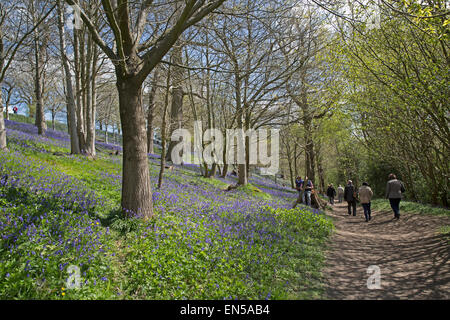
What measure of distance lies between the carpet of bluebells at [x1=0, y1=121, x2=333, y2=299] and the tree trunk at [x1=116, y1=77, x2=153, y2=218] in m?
0.41

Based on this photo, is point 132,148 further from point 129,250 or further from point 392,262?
point 392,262

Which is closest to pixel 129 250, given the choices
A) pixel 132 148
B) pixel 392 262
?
pixel 132 148

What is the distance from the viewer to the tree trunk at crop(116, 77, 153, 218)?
20.4 ft

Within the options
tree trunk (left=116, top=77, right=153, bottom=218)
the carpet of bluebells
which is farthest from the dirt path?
tree trunk (left=116, top=77, right=153, bottom=218)

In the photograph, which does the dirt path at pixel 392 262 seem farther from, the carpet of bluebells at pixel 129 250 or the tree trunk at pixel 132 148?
the tree trunk at pixel 132 148

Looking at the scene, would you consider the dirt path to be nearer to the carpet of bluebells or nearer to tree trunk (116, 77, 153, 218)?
the carpet of bluebells

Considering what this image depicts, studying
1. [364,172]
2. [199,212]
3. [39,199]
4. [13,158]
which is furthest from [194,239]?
[364,172]

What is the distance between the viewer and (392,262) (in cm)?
654

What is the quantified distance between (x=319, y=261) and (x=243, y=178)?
10250 mm

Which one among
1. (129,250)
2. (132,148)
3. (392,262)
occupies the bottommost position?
(392,262)

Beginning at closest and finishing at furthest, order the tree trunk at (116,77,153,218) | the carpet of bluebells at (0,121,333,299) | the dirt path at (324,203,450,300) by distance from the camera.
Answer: the carpet of bluebells at (0,121,333,299), the dirt path at (324,203,450,300), the tree trunk at (116,77,153,218)

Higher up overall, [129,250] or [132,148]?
[132,148]

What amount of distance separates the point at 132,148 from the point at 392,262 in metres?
7.00

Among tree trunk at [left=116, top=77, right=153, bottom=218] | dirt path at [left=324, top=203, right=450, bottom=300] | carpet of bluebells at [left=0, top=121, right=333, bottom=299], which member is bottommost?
dirt path at [left=324, top=203, right=450, bottom=300]
